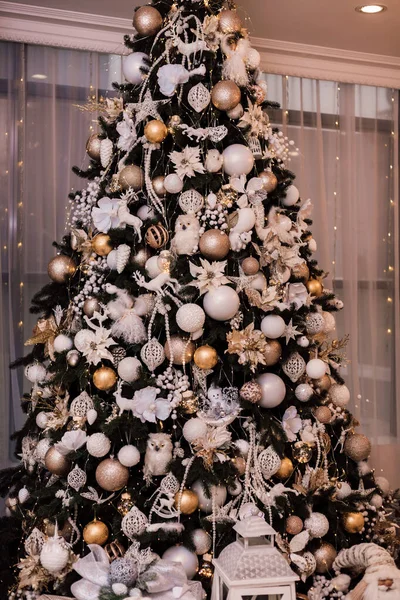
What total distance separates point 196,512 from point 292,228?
930 millimetres

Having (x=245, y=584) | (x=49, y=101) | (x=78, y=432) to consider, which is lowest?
(x=245, y=584)

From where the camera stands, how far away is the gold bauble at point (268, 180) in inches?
85.7

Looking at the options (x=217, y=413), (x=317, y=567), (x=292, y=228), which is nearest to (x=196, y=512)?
(x=217, y=413)

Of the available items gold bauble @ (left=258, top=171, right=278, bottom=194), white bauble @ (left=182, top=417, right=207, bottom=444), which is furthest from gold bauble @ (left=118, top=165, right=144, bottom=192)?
white bauble @ (left=182, top=417, right=207, bottom=444)

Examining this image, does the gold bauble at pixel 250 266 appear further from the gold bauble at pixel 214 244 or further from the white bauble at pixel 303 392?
the white bauble at pixel 303 392

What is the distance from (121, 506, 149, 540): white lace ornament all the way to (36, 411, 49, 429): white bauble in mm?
434

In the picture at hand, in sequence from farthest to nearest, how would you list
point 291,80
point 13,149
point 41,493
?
point 291,80
point 13,149
point 41,493

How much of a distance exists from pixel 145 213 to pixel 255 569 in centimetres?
107

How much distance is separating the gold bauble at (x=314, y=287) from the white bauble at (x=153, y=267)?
0.57 metres

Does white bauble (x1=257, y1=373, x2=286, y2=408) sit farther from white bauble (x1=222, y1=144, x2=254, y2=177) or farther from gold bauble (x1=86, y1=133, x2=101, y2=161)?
gold bauble (x1=86, y1=133, x2=101, y2=161)

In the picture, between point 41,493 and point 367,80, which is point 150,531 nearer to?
point 41,493

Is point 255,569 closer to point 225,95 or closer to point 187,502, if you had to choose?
point 187,502

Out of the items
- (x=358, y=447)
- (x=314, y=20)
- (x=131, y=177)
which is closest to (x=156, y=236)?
(x=131, y=177)

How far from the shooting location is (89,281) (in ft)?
7.12
